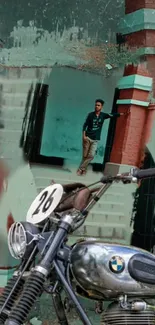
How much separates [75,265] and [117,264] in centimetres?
21

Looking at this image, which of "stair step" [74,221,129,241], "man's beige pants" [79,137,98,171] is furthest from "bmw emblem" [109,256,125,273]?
"man's beige pants" [79,137,98,171]

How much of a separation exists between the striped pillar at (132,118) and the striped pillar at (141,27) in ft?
0.50

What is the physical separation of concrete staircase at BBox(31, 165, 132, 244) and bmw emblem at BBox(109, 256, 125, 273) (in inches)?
95.6

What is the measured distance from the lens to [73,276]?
288cm

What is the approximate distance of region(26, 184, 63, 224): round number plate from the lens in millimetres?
2830

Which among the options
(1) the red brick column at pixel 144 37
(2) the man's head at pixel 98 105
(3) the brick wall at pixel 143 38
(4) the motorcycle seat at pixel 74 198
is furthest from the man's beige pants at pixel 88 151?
(4) the motorcycle seat at pixel 74 198

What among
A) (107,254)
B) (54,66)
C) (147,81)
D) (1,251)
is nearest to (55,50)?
(54,66)

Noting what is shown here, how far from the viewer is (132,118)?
5461mm

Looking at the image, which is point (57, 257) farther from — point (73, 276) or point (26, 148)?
point (26, 148)

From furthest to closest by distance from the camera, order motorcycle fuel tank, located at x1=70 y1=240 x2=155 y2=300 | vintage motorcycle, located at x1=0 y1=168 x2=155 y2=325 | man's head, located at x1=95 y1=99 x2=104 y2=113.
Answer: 1. man's head, located at x1=95 y1=99 x2=104 y2=113
2. motorcycle fuel tank, located at x1=70 y1=240 x2=155 y2=300
3. vintage motorcycle, located at x1=0 y1=168 x2=155 y2=325

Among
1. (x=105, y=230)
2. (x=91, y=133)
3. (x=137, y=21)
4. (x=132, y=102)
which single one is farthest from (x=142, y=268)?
(x=137, y=21)

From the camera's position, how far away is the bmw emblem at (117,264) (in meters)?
2.88

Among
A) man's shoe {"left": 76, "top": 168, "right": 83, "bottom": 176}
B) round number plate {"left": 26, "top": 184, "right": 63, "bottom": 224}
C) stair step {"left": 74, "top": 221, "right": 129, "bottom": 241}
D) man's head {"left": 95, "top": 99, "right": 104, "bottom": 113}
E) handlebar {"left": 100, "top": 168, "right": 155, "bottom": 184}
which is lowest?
stair step {"left": 74, "top": 221, "right": 129, "bottom": 241}

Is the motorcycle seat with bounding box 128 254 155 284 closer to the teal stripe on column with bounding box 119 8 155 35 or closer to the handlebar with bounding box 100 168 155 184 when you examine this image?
the handlebar with bounding box 100 168 155 184
